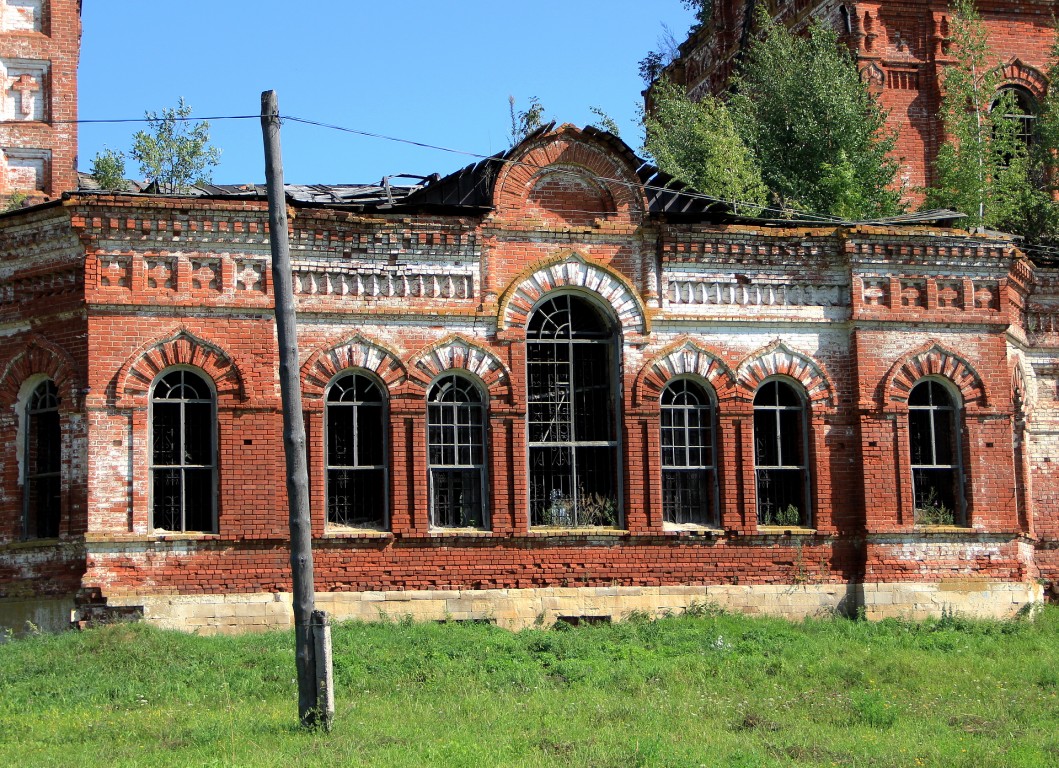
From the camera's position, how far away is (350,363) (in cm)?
2064

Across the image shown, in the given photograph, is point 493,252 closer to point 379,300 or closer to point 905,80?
point 379,300

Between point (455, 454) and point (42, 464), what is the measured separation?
19.3 feet

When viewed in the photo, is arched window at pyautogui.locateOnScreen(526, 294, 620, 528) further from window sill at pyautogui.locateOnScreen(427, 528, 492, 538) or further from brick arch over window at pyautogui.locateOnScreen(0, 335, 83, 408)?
brick arch over window at pyautogui.locateOnScreen(0, 335, 83, 408)

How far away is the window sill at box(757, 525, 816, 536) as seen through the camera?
71.7 ft

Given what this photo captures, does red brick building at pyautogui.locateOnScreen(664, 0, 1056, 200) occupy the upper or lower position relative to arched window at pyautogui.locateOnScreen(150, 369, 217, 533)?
upper

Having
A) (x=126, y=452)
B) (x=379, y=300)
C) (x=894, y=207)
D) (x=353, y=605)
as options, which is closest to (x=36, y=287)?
(x=126, y=452)

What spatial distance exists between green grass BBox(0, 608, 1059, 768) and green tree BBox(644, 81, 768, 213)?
36.3 ft

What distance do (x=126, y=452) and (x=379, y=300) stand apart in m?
4.14

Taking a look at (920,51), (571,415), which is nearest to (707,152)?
(920,51)

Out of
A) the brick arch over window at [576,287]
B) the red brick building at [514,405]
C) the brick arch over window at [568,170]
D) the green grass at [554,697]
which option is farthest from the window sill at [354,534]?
the brick arch over window at [568,170]

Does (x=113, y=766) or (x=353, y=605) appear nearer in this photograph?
(x=113, y=766)

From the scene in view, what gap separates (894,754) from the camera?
1388cm

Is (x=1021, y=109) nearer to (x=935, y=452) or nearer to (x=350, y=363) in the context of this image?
(x=935, y=452)

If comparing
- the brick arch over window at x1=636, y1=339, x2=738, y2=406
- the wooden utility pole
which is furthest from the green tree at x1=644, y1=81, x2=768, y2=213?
the wooden utility pole
